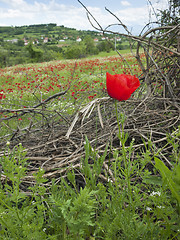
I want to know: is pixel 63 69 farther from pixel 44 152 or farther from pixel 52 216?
pixel 52 216

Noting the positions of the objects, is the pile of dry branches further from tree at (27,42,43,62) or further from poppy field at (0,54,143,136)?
tree at (27,42,43,62)

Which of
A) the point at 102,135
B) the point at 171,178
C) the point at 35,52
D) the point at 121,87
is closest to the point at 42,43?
the point at 35,52

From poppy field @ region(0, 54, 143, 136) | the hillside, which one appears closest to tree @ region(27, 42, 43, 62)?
the hillside

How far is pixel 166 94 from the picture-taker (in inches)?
86.2

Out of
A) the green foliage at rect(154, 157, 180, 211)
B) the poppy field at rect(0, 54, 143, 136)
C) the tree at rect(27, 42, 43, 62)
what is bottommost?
the green foliage at rect(154, 157, 180, 211)

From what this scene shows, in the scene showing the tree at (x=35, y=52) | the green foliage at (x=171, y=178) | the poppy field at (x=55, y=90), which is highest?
the tree at (x=35, y=52)

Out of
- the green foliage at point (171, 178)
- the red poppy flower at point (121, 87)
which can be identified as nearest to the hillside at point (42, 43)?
the red poppy flower at point (121, 87)

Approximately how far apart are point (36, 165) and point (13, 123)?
229cm

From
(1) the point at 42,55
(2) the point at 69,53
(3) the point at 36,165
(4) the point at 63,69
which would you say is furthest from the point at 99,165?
(2) the point at 69,53

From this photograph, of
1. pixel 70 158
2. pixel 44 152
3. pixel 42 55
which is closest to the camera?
pixel 70 158

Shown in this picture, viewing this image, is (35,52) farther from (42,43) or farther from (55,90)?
(55,90)

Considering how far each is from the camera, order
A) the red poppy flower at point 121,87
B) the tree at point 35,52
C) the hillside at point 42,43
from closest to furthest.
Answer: the red poppy flower at point 121,87
the tree at point 35,52
the hillside at point 42,43

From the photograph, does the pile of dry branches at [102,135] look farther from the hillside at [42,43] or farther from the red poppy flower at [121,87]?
the hillside at [42,43]

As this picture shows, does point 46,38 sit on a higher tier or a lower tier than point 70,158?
higher
